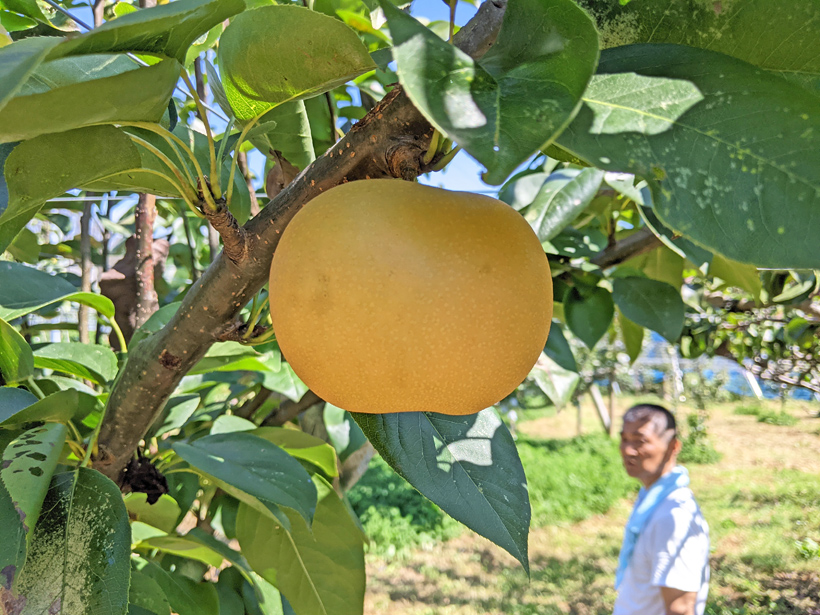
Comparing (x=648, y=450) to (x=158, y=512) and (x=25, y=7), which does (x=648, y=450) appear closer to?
(x=158, y=512)

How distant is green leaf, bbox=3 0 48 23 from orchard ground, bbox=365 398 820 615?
3480mm

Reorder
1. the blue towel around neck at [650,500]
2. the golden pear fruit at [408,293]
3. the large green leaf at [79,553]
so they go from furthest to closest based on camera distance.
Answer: the blue towel around neck at [650,500] → the large green leaf at [79,553] → the golden pear fruit at [408,293]

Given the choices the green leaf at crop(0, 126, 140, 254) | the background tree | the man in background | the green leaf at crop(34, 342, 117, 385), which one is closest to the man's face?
the man in background

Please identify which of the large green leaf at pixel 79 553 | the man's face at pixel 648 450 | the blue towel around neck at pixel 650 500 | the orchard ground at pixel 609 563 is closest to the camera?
the large green leaf at pixel 79 553

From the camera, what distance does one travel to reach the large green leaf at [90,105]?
256 mm

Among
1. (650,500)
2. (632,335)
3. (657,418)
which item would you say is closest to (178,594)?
(632,335)

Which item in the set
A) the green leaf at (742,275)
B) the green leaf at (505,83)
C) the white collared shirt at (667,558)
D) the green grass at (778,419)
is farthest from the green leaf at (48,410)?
the green grass at (778,419)

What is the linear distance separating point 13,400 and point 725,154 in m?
0.53

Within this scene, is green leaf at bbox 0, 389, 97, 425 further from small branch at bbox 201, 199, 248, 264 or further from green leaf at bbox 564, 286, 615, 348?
green leaf at bbox 564, 286, 615, 348

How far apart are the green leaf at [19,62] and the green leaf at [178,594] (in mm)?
608

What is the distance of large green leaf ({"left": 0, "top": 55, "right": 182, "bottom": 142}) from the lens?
0.26 meters

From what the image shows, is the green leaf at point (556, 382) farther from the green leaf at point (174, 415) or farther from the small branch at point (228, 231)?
the small branch at point (228, 231)

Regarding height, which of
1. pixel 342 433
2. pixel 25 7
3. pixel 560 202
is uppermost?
pixel 25 7

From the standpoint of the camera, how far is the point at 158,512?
0.75m
